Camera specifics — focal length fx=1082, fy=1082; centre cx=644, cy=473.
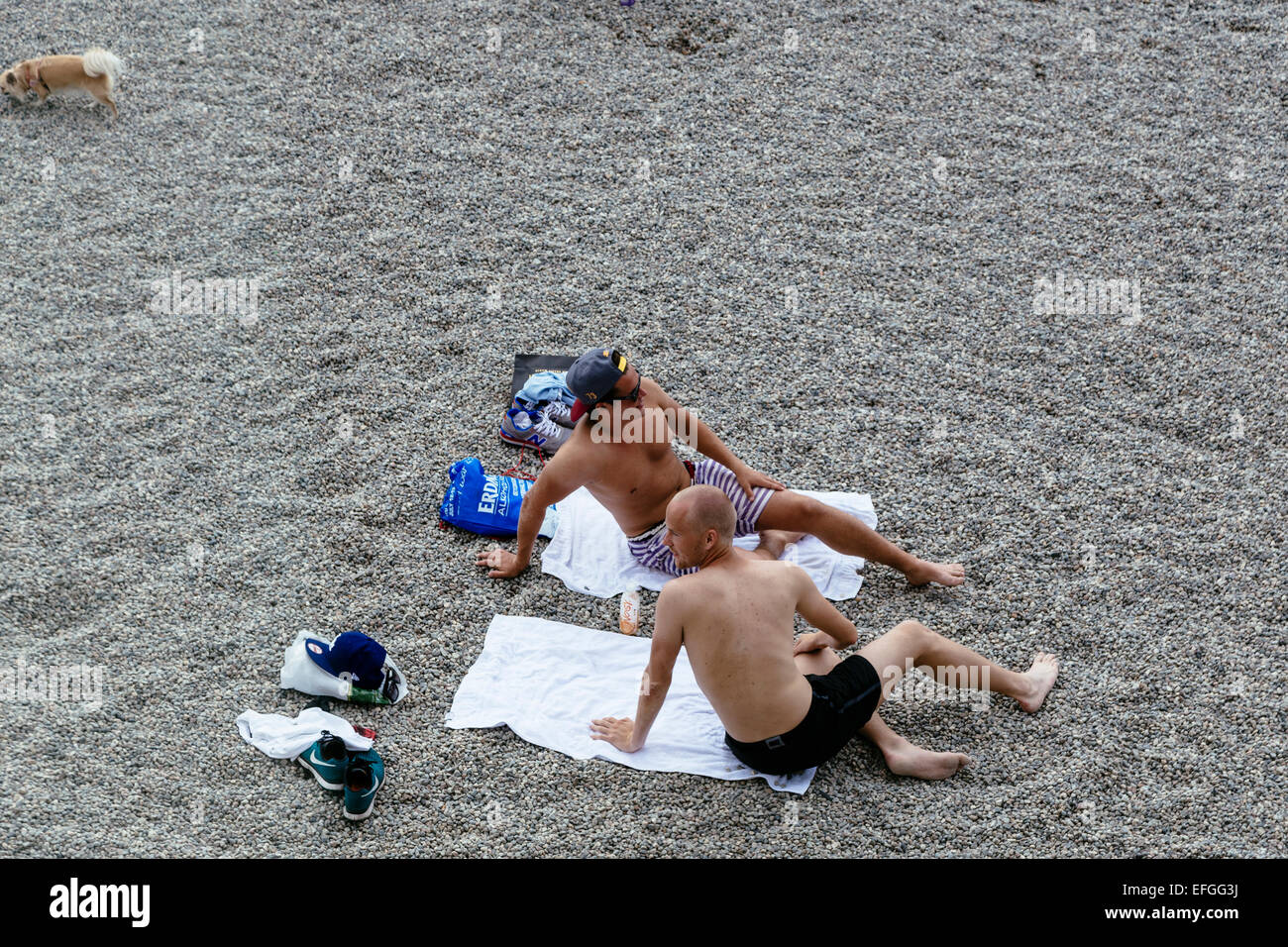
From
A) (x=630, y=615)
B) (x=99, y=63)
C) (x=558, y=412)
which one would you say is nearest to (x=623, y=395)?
(x=630, y=615)

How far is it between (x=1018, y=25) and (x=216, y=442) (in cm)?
619

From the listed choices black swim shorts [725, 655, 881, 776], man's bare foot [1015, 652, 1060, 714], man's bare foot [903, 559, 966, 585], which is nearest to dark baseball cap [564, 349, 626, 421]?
black swim shorts [725, 655, 881, 776]

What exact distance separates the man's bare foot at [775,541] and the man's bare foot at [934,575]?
520 mm

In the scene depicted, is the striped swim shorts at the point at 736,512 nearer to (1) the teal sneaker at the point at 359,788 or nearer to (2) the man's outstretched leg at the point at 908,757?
(2) the man's outstretched leg at the point at 908,757

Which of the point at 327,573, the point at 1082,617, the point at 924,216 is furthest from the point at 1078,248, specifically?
the point at 327,573

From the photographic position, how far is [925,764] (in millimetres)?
3949

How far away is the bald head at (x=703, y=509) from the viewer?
3707mm

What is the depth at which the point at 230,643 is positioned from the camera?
14.4ft

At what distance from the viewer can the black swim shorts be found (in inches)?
151

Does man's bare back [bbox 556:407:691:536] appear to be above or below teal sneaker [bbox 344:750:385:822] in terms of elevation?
above

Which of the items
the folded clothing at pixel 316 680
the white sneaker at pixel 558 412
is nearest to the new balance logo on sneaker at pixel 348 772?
the folded clothing at pixel 316 680

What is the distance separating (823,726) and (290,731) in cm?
197

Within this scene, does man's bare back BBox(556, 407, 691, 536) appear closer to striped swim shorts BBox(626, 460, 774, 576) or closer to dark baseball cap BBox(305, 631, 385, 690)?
striped swim shorts BBox(626, 460, 774, 576)

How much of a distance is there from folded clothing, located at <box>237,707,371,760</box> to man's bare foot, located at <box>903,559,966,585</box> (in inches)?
92.2
